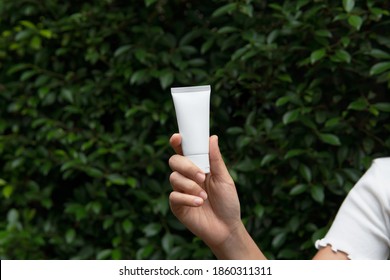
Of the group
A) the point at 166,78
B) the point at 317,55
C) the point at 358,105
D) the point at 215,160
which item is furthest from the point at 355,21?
the point at 215,160

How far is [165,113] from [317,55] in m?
0.60

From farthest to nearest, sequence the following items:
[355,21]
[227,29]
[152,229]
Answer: [152,229] < [227,29] < [355,21]

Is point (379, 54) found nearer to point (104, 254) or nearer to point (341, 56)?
point (341, 56)

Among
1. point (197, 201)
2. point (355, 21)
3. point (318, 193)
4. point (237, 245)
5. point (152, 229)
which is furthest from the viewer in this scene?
point (152, 229)

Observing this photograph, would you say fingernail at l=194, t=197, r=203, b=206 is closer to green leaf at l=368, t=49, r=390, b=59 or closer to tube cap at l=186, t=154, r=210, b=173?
tube cap at l=186, t=154, r=210, b=173

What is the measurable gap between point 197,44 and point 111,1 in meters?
0.36

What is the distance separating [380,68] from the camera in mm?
1916

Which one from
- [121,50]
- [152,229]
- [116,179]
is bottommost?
[152,229]

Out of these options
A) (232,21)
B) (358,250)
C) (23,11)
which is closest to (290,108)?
(232,21)

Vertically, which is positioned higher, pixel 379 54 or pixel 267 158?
pixel 379 54

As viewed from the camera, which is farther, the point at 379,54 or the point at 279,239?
the point at 279,239

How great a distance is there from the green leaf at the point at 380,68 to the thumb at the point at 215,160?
81 centimetres

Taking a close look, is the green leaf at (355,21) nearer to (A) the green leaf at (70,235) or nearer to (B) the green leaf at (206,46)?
(B) the green leaf at (206,46)
